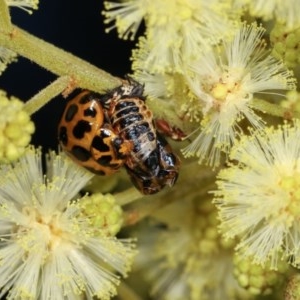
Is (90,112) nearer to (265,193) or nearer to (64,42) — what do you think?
(265,193)

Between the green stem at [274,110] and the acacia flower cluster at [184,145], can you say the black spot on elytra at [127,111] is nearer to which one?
the acacia flower cluster at [184,145]

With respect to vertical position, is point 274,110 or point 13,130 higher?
point 274,110

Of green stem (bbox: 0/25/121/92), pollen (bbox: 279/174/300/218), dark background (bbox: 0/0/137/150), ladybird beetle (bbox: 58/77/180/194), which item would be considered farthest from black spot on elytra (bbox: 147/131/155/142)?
dark background (bbox: 0/0/137/150)

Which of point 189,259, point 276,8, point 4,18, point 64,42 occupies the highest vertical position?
point 276,8

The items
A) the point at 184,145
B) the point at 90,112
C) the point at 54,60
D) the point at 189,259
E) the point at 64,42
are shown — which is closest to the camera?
the point at 54,60

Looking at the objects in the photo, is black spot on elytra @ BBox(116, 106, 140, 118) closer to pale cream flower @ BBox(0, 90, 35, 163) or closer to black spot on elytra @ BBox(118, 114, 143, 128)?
black spot on elytra @ BBox(118, 114, 143, 128)

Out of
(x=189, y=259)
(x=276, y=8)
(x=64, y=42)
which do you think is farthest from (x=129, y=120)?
(x=64, y=42)
